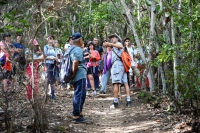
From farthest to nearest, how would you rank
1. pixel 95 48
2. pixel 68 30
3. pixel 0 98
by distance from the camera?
pixel 68 30 < pixel 95 48 < pixel 0 98

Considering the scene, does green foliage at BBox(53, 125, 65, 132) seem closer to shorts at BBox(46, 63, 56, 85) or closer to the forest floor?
the forest floor

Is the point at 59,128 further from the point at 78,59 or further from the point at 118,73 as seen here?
the point at 118,73

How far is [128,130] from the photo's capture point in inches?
262

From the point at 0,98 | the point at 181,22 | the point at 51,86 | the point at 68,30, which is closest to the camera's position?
the point at 0,98

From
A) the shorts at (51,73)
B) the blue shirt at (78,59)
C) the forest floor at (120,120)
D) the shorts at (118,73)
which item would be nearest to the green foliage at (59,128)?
the forest floor at (120,120)

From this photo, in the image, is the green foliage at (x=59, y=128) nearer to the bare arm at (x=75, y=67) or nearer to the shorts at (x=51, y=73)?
the bare arm at (x=75, y=67)

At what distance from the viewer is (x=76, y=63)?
6.95 m

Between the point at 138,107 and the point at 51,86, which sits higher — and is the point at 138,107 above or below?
below

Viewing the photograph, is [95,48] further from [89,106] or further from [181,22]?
[181,22]

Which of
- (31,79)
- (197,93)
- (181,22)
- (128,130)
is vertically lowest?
(128,130)

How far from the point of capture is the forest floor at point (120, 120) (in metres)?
6.14

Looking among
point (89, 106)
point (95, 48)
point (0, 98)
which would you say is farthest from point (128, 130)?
point (95, 48)

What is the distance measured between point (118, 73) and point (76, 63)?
2455mm

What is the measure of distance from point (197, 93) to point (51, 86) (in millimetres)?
4742
